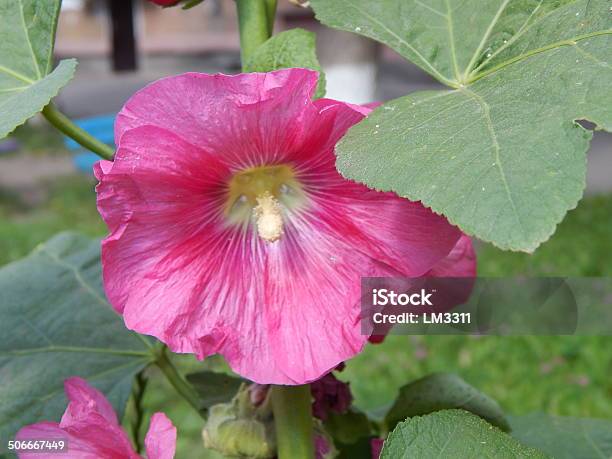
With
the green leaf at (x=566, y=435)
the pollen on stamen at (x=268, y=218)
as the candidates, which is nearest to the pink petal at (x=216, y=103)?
the pollen on stamen at (x=268, y=218)

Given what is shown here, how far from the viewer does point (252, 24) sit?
620 mm

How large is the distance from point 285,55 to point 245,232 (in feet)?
0.42

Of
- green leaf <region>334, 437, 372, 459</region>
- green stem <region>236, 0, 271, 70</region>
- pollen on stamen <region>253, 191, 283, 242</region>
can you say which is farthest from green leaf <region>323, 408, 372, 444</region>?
green stem <region>236, 0, 271, 70</region>

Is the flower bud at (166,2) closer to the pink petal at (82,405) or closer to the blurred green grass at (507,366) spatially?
the pink petal at (82,405)

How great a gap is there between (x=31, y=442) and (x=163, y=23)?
54.7 feet

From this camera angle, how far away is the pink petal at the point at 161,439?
0.55m

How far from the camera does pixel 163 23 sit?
1652 centimetres

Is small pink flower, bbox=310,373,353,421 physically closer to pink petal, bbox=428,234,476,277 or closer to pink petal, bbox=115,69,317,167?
pink petal, bbox=428,234,476,277

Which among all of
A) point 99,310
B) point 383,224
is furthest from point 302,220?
point 99,310

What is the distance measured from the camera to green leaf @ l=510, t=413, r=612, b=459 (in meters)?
0.79

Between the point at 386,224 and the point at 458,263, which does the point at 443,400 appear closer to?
the point at 458,263

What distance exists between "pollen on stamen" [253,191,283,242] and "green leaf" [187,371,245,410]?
0.18 meters

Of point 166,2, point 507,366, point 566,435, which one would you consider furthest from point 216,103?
point 507,366

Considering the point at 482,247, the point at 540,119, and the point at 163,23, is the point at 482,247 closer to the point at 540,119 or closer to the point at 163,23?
the point at 540,119
